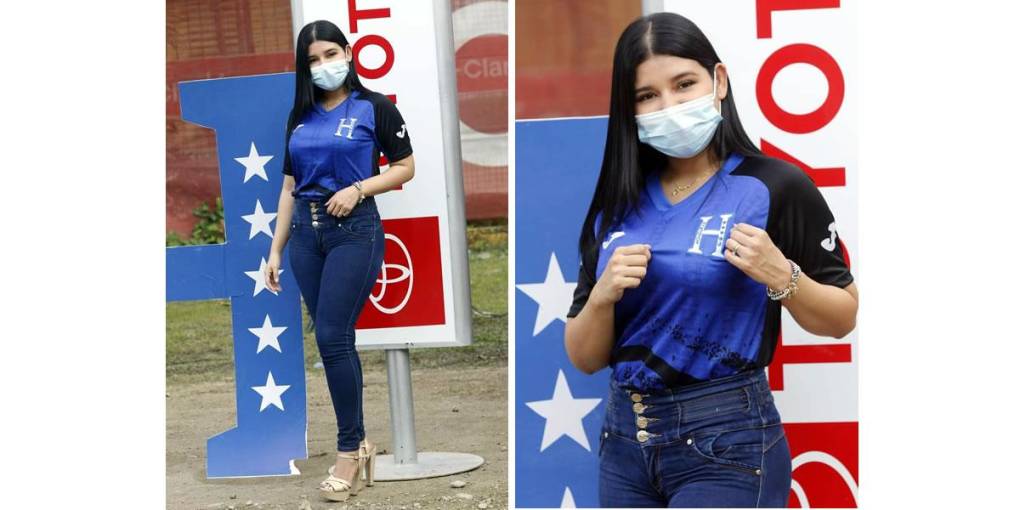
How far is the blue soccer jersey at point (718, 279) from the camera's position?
2.66 meters

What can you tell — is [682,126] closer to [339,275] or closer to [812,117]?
[812,117]

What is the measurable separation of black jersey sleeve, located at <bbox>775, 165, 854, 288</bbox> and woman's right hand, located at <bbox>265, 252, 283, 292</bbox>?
2649 mm

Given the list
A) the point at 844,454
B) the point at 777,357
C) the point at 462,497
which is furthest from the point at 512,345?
the point at 462,497

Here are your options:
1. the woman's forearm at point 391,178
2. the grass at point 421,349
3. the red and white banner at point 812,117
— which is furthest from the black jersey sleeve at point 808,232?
the grass at point 421,349

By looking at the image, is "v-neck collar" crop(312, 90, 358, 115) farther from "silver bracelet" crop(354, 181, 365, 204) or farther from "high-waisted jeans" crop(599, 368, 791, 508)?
"high-waisted jeans" crop(599, 368, 791, 508)

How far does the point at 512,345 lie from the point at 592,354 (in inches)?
33.1

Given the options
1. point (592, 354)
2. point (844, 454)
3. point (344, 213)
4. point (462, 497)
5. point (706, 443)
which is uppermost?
point (344, 213)

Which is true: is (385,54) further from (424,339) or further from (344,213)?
(424,339)

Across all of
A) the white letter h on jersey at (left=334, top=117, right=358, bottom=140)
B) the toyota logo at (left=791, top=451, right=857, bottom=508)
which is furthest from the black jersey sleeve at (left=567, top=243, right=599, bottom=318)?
the white letter h on jersey at (left=334, top=117, right=358, bottom=140)

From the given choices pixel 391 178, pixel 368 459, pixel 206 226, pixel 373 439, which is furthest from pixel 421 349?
pixel 391 178

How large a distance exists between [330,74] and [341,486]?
1.61 metres

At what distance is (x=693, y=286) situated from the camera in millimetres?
2668

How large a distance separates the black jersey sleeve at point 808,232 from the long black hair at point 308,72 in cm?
233

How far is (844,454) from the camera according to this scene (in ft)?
11.8
